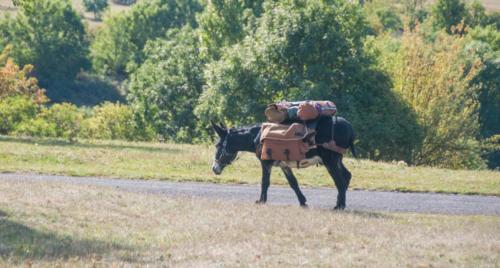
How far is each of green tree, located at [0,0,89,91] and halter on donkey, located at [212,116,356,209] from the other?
94780 mm

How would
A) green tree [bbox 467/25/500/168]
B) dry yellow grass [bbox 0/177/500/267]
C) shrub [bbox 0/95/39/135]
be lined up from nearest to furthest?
dry yellow grass [bbox 0/177/500/267], shrub [bbox 0/95/39/135], green tree [bbox 467/25/500/168]

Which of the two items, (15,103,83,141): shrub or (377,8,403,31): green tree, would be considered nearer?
(15,103,83,141): shrub

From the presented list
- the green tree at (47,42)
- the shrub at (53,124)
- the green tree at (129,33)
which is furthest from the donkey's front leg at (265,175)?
the green tree at (129,33)

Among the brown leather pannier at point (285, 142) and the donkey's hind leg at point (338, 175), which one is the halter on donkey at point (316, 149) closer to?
the donkey's hind leg at point (338, 175)

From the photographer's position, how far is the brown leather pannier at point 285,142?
19578 millimetres

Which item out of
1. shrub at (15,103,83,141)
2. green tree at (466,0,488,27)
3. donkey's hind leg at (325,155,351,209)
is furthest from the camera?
green tree at (466,0,488,27)

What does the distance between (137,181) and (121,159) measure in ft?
15.4

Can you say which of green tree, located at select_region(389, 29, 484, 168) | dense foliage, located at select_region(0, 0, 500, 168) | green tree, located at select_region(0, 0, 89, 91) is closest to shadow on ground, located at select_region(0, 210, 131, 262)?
dense foliage, located at select_region(0, 0, 500, 168)

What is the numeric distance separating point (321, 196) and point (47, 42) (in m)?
95.0

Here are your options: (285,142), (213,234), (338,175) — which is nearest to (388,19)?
(338,175)

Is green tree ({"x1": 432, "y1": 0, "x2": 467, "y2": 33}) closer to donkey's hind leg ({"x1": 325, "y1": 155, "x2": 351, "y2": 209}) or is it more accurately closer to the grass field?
the grass field

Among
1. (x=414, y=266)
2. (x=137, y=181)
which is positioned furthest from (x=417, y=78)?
(x=414, y=266)

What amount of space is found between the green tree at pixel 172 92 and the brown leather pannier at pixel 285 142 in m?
40.7

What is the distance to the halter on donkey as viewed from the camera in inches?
773
